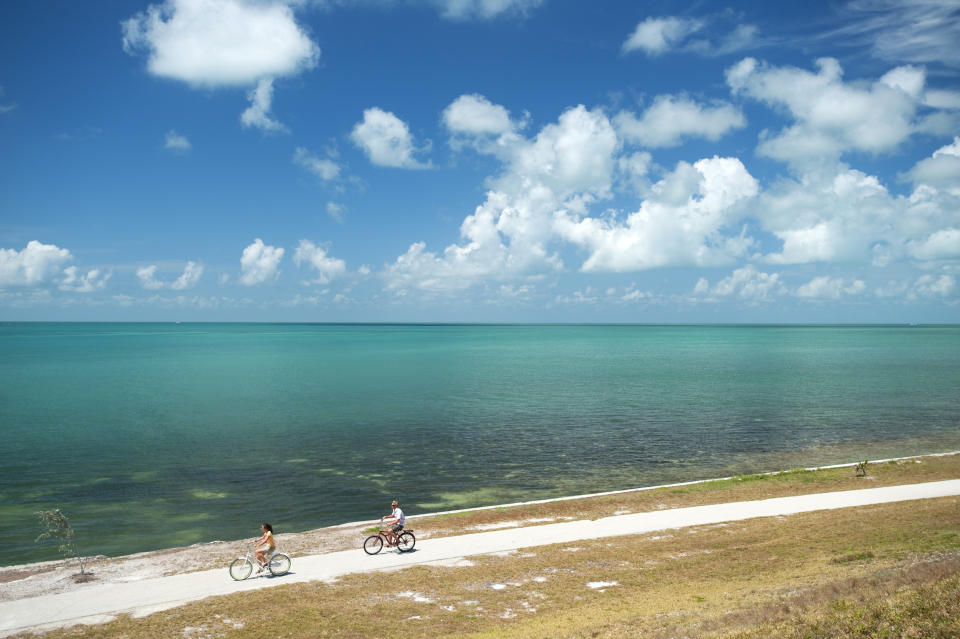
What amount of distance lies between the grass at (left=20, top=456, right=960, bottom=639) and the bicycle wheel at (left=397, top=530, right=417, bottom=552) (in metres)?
2.37

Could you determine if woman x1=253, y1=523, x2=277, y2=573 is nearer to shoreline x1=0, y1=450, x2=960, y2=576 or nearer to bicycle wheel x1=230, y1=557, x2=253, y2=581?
bicycle wheel x1=230, y1=557, x2=253, y2=581

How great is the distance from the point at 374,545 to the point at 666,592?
10.5 m

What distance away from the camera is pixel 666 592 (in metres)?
17.5

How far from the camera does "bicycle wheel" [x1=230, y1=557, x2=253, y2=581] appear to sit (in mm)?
19797

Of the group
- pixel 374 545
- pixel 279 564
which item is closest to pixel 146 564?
pixel 279 564

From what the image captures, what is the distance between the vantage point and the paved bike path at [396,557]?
17359 millimetres

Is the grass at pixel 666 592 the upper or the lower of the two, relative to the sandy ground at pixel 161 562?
upper

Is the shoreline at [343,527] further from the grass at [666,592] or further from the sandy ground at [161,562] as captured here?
the grass at [666,592]

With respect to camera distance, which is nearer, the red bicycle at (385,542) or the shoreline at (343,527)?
the red bicycle at (385,542)

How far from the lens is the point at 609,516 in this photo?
86.9ft

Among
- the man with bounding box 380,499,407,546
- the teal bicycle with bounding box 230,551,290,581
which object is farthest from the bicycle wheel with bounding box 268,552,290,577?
the man with bounding box 380,499,407,546

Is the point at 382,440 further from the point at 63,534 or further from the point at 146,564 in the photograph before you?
the point at 146,564

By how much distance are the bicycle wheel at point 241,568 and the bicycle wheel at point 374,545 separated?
4.13m

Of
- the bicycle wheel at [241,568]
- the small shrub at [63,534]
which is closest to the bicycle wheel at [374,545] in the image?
the bicycle wheel at [241,568]
